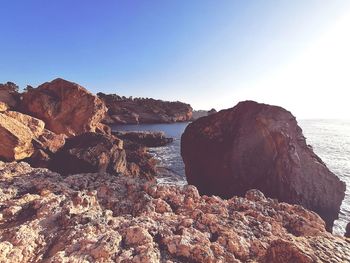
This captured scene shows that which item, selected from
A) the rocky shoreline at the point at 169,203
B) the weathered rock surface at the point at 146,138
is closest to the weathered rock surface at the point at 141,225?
the rocky shoreline at the point at 169,203

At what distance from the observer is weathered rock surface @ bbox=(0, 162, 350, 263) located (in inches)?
170

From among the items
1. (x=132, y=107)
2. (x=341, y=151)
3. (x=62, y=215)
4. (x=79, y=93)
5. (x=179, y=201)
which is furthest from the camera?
(x=132, y=107)

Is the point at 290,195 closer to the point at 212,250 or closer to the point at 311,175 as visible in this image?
the point at 311,175

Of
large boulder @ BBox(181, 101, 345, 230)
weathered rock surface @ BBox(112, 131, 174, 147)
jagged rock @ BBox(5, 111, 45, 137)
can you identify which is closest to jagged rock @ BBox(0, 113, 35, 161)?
jagged rock @ BBox(5, 111, 45, 137)

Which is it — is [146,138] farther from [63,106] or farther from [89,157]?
[89,157]

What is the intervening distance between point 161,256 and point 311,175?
463 inches

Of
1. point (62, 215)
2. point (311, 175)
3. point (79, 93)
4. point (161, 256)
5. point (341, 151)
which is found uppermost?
point (79, 93)

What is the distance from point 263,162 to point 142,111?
9619 centimetres

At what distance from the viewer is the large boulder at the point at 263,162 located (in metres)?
13.2

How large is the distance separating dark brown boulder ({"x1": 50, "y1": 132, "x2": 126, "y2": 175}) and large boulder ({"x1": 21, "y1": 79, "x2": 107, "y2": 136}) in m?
13.2

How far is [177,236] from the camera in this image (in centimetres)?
506

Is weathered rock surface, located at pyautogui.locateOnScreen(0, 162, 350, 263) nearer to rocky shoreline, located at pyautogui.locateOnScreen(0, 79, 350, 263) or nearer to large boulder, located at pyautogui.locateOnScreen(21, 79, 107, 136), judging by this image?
rocky shoreline, located at pyautogui.locateOnScreen(0, 79, 350, 263)

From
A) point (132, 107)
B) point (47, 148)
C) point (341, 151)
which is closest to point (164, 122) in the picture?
point (132, 107)

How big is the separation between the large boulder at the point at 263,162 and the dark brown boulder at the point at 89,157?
16.5 ft
